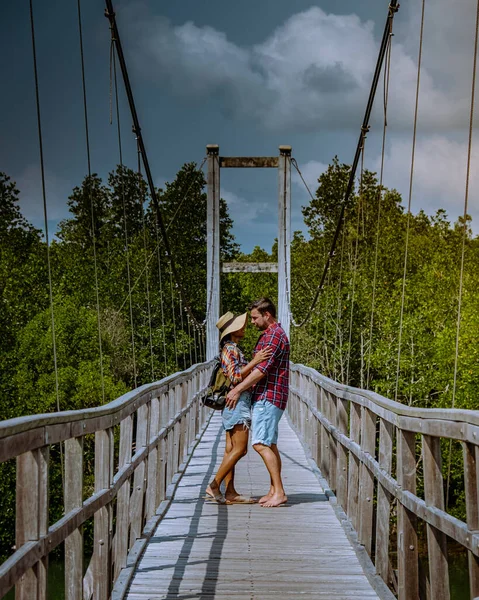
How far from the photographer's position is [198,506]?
5379 mm

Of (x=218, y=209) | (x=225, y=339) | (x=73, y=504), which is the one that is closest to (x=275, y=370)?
(x=225, y=339)

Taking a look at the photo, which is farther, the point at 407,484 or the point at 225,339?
the point at 225,339

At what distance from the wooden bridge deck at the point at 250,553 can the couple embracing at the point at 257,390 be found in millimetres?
237

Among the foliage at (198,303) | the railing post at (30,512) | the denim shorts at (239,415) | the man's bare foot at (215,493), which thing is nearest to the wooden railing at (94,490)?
the railing post at (30,512)

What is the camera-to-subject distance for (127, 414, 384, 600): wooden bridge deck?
3.58 metres

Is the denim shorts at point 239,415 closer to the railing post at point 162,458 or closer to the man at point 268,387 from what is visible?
the man at point 268,387

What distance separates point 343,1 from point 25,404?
2346 cm

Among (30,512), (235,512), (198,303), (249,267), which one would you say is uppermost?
(249,267)

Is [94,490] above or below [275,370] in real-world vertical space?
below

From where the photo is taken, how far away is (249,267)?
18.9 meters

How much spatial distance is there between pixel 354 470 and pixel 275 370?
917 millimetres

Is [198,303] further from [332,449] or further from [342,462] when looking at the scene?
[342,462]

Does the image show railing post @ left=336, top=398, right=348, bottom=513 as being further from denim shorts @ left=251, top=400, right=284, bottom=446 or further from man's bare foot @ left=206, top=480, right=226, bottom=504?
man's bare foot @ left=206, top=480, right=226, bottom=504

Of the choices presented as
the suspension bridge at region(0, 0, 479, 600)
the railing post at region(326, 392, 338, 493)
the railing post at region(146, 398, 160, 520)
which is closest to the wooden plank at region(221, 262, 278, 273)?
the suspension bridge at region(0, 0, 479, 600)
